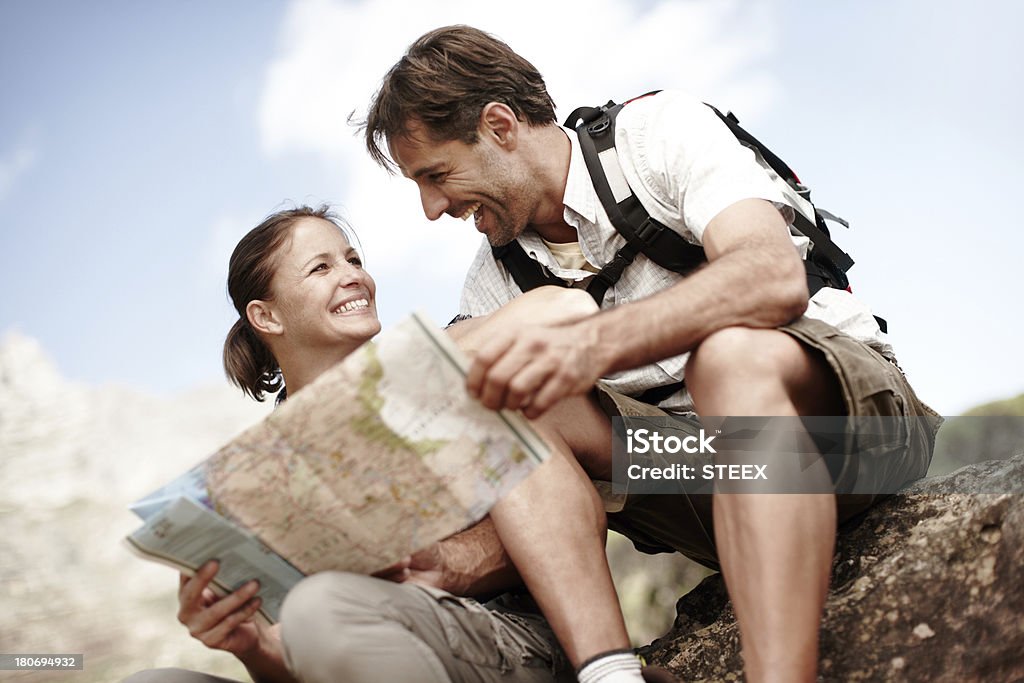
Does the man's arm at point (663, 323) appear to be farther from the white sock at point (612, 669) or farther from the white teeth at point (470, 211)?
the white teeth at point (470, 211)

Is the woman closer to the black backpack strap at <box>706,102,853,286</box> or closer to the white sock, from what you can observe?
the white sock

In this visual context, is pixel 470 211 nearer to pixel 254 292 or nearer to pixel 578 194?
pixel 578 194

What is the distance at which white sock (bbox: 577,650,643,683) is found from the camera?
1840 millimetres

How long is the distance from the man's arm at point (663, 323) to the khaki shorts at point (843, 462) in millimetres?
97

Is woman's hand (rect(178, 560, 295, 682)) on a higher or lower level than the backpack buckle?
lower

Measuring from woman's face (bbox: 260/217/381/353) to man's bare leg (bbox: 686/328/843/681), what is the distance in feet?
4.84

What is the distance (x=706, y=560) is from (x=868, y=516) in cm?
50

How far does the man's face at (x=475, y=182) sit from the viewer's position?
2.77 m

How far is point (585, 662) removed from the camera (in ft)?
6.19

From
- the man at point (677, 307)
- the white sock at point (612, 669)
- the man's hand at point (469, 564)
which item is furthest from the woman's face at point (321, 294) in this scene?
the white sock at point (612, 669)

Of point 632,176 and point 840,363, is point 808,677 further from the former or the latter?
point 632,176

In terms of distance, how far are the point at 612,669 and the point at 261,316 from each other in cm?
181

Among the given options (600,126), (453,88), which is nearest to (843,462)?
(600,126)

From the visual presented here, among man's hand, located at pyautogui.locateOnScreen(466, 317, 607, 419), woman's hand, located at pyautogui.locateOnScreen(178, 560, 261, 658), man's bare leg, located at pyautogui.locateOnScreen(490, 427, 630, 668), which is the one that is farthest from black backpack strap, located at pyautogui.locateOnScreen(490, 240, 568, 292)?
woman's hand, located at pyautogui.locateOnScreen(178, 560, 261, 658)
